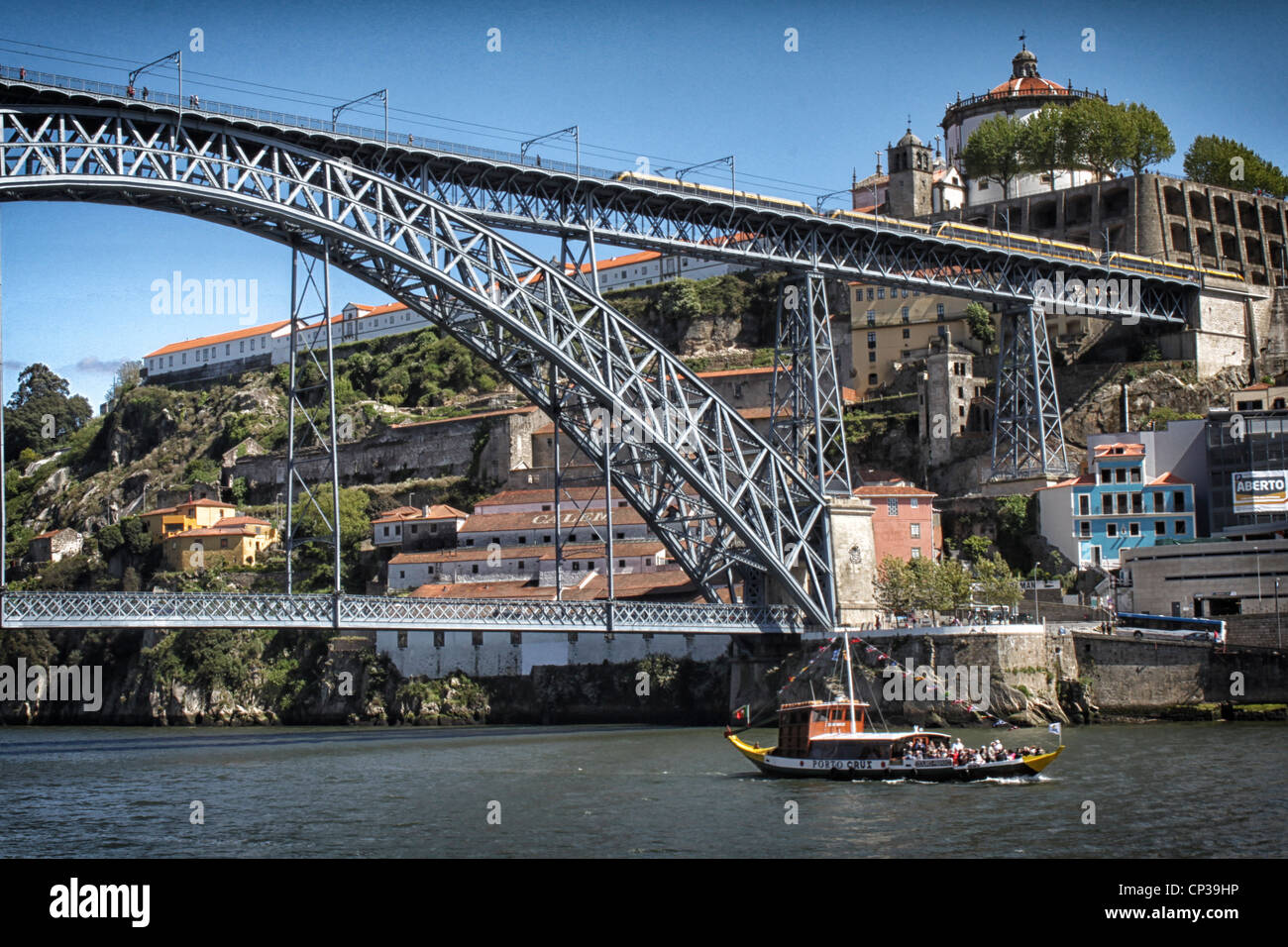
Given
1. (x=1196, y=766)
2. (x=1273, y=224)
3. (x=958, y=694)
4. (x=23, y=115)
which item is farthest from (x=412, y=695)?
(x=1273, y=224)

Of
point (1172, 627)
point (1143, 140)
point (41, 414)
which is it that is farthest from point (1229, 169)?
point (41, 414)

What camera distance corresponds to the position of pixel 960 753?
37812mm

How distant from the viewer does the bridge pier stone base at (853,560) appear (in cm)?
5656

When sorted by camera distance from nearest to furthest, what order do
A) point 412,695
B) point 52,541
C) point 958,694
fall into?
1. point 958,694
2. point 412,695
3. point 52,541

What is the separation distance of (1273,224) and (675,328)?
34.3m

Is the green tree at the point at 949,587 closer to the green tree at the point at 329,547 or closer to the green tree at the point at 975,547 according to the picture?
the green tree at the point at 975,547

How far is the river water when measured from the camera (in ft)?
94.2

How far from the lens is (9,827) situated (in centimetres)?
3222

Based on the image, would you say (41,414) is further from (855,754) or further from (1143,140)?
(855,754)

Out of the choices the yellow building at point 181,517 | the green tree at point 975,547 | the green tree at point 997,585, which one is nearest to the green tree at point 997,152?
the green tree at point 975,547

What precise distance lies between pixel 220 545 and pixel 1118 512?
4667 centimetres

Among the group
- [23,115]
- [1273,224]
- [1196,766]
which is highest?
[1273,224]
